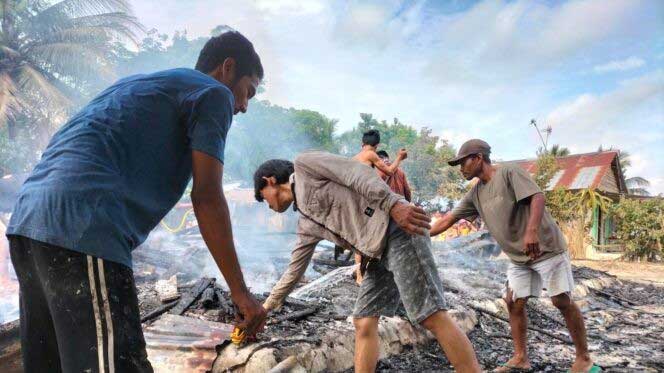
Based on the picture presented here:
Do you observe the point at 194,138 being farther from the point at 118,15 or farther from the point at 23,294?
the point at 118,15

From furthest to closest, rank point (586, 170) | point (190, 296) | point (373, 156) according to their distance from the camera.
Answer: point (586, 170)
point (373, 156)
point (190, 296)

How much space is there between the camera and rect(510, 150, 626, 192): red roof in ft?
71.8

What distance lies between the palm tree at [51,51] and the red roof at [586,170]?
777 inches

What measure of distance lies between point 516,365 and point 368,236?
2.20 m

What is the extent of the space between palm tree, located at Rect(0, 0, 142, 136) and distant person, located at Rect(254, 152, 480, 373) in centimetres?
1639

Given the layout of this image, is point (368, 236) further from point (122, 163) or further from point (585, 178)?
point (585, 178)

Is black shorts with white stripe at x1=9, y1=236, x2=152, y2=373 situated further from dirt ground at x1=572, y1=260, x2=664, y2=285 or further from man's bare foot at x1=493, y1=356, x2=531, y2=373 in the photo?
dirt ground at x1=572, y1=260, x2=664, y2=285

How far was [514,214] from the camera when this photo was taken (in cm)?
397

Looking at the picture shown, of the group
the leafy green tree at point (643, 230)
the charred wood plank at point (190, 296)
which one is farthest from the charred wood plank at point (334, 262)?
the leafy green tree at point (643, 230)

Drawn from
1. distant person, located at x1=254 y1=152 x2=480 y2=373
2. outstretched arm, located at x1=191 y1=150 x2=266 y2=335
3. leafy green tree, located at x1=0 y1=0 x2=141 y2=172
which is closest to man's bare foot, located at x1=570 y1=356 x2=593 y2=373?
distant person, located at x1=254 y1=152 x2=480 y2=373

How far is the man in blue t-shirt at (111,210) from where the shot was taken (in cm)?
141

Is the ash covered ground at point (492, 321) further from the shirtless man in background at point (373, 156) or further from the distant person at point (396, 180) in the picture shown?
the distant person at point (396, 180)

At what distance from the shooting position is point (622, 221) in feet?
51.0

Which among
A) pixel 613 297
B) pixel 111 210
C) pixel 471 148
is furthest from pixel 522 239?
pixel 613 297
